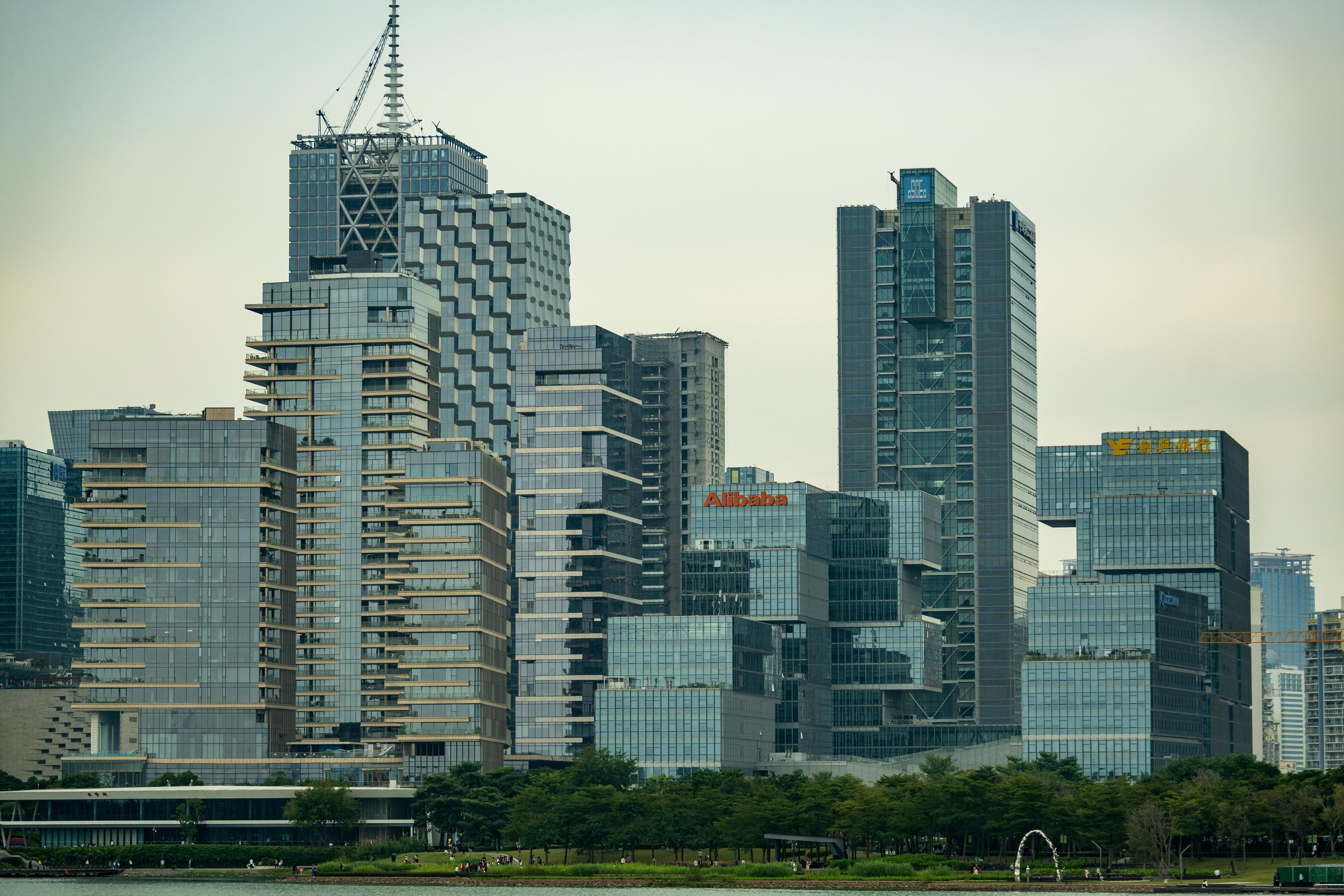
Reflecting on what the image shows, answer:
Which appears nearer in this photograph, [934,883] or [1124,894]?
[1124,894]

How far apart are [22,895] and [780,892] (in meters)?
74.9

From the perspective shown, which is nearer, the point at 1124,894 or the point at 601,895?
the point at 1124,894

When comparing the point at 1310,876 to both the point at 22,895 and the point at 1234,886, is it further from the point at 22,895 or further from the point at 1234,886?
the point at 22,895

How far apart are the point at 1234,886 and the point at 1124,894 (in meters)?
12.9

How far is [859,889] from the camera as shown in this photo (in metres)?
198

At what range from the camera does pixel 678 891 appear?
655 ft

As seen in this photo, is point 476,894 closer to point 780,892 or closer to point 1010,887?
point 780,892

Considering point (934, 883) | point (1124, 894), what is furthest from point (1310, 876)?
point (934, 883)

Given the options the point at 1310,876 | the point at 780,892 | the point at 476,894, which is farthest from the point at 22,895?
the point at 1310,876

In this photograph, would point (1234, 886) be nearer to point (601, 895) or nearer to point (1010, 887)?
point (1010, 887)

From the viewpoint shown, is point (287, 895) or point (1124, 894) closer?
point (1124, 894)

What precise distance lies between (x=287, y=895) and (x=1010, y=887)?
7100 cm

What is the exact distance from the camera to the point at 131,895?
199125 millimetres

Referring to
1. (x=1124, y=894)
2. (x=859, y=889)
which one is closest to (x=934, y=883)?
(x=859, y=889)
